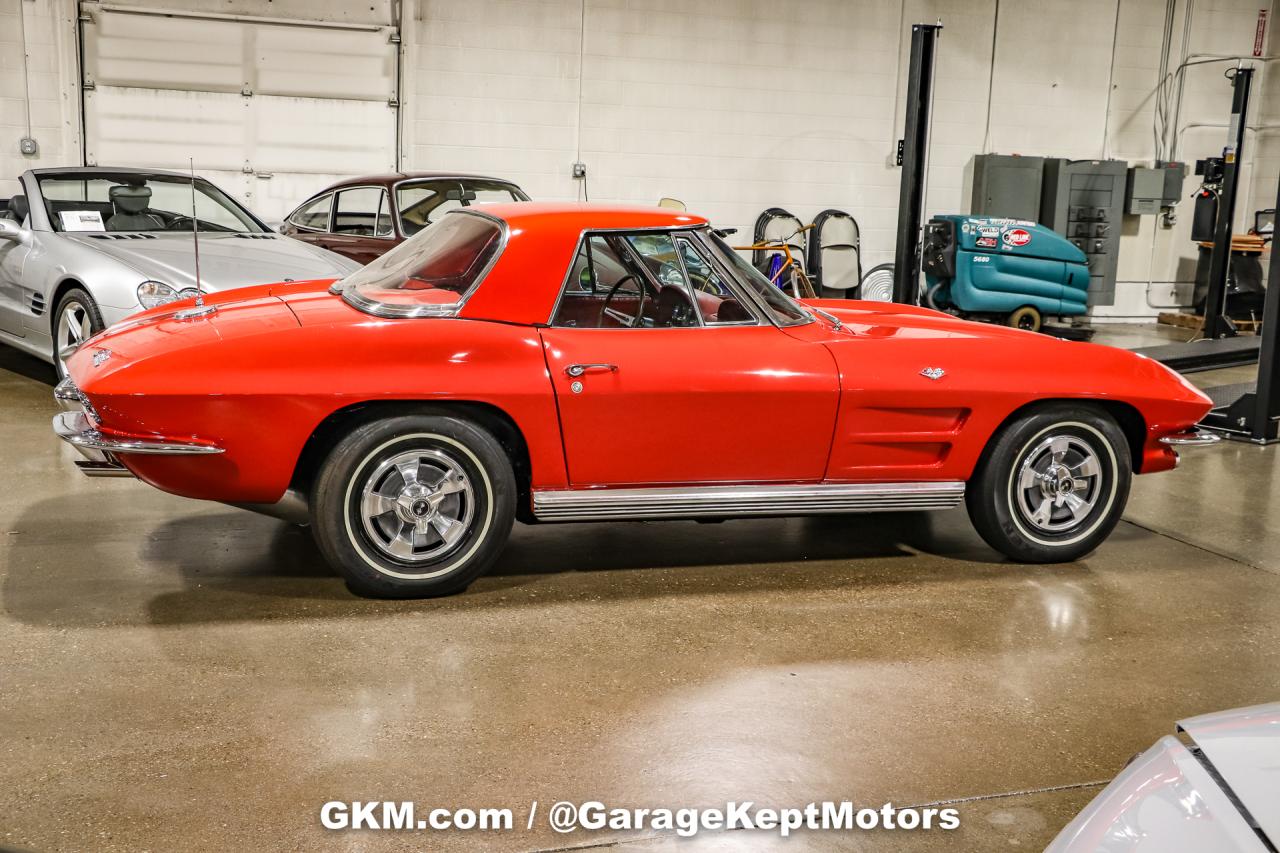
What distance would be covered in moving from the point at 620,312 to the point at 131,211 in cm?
475

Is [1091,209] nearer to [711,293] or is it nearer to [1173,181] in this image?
[1173,181]

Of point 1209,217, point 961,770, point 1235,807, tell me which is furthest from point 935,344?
point 1209,217

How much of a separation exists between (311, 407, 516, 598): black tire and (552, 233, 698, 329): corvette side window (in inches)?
24.6

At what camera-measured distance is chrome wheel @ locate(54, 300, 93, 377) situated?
666 cm

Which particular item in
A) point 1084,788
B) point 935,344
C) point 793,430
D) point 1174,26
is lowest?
point 1084,788

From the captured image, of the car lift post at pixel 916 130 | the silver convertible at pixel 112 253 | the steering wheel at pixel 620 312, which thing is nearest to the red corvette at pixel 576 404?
the steering wheel at pixel 620 312

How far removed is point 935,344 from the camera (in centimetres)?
444

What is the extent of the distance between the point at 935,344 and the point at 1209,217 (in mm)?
10416

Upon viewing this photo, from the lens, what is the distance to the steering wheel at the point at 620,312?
13.8ft

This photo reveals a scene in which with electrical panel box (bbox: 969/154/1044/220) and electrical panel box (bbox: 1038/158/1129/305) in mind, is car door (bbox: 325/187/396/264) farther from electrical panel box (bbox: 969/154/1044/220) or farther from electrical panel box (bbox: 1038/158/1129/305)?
electrical panel box (bbox: 1038/158/1129/305)

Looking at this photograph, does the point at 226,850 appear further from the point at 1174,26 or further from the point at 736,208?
the point at 1174,26

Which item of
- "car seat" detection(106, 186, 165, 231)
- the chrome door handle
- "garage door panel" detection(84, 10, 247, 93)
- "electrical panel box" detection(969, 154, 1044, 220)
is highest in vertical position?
"garage door panel" detection(84, 10, 247, 93)

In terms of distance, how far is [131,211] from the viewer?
758 cm

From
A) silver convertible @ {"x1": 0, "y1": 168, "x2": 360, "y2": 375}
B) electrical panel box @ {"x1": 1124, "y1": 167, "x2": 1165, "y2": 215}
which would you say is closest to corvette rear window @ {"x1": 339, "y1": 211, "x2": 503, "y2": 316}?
silver convertible @ {"x1": 0, "y1": 168, "x2": 360, "y2": 375}
